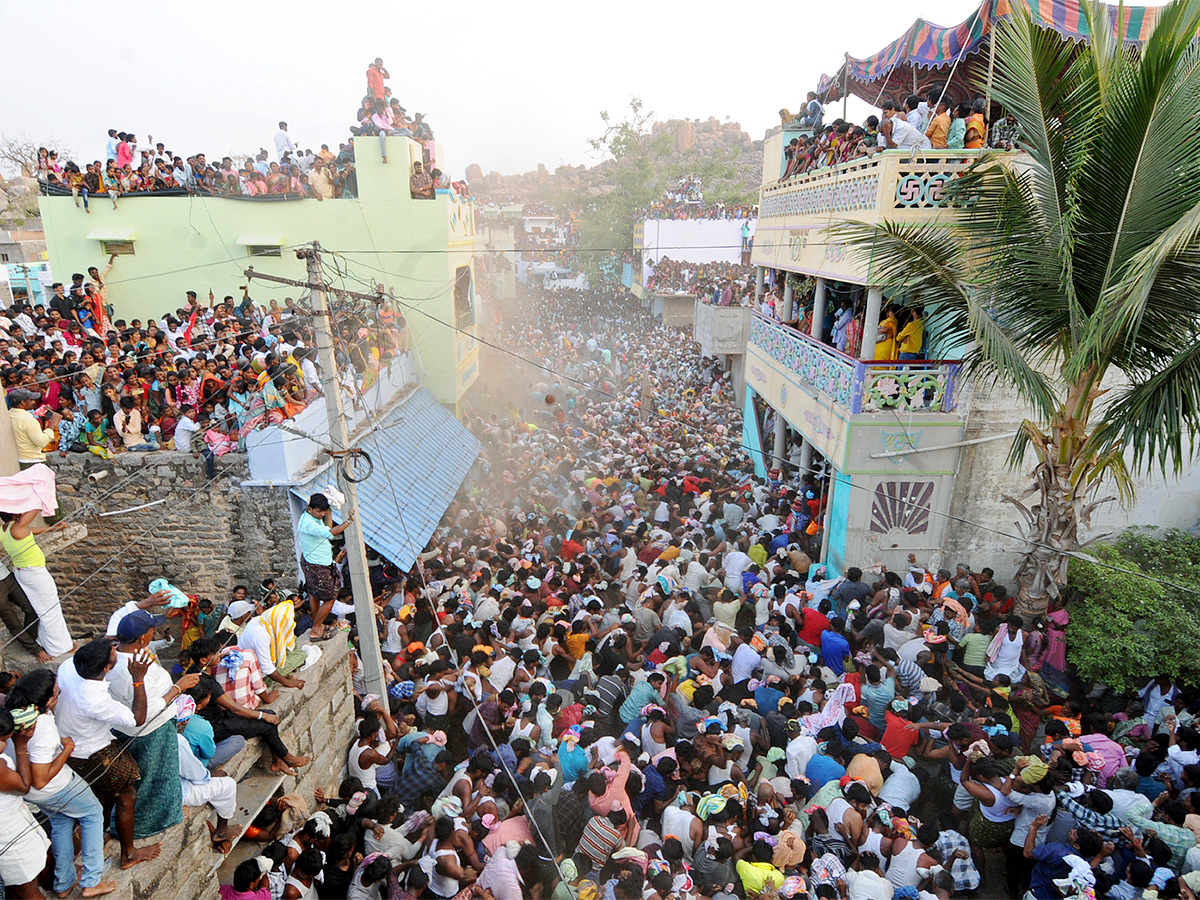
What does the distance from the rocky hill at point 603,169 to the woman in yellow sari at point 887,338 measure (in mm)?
64487

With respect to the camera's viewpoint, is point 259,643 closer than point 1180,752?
Yes

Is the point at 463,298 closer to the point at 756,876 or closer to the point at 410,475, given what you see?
the point at 410,475

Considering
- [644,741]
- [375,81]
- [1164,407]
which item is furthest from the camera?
[375,81]

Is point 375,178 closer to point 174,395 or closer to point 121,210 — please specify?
point 121,210

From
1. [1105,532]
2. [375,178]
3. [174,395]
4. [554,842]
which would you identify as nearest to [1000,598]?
[1105,532]

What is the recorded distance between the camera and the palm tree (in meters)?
5.55

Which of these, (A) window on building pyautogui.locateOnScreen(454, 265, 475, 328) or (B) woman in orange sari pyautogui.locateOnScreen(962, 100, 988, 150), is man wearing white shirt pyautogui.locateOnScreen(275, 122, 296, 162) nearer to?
(A) window on building pyautogui.locateOnScreen(454, 265, 475, 328)

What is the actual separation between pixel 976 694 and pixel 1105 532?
14.0 ft

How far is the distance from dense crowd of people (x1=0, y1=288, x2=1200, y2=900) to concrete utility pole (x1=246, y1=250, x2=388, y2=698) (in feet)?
1.05

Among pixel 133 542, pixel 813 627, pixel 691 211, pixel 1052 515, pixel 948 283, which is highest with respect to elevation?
pixel 691 211

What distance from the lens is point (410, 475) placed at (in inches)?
481

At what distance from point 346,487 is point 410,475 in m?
5.38

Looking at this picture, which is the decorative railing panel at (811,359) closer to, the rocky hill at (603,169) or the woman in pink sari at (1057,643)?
the woman in pink sari at (1057,643)

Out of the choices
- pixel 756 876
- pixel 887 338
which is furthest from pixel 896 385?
pixel 756 876
